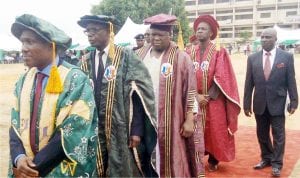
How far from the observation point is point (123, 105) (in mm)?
3498

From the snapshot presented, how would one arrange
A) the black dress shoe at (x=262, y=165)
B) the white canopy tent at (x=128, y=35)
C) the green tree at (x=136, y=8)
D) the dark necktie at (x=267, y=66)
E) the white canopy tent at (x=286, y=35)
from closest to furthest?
the dark necktie at (x=267, y=66) → the black dress shoe at (x=262, y=165) → the white canopy tent at (x=128, y=35) → the white canopy tent at (x=286, y=35) → the green tree at (x=136, y=8)

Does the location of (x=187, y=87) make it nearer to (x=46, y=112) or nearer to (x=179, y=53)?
(x=179, y=53)

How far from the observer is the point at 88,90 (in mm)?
2541

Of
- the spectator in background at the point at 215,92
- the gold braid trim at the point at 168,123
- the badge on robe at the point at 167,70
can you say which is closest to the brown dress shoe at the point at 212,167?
the spectator in background at the point at 215,92

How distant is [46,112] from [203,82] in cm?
331

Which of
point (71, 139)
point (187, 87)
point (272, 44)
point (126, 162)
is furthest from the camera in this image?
point (272, 44)

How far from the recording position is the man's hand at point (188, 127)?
418cm

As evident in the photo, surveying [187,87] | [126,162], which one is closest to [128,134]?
[126,162]

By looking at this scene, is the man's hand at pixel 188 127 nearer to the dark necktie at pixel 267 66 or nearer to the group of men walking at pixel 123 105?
the group of men walking at pixel 123 105

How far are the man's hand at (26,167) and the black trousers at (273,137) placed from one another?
373cm

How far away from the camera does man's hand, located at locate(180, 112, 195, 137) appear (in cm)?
418

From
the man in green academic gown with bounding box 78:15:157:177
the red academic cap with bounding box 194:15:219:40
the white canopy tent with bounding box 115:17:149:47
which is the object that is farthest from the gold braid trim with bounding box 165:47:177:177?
the white canopy tent with bounding box 115:17:149:47

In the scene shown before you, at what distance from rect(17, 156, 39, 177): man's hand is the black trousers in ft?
12.2

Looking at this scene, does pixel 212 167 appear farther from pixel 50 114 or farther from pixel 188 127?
pixel 50 114
